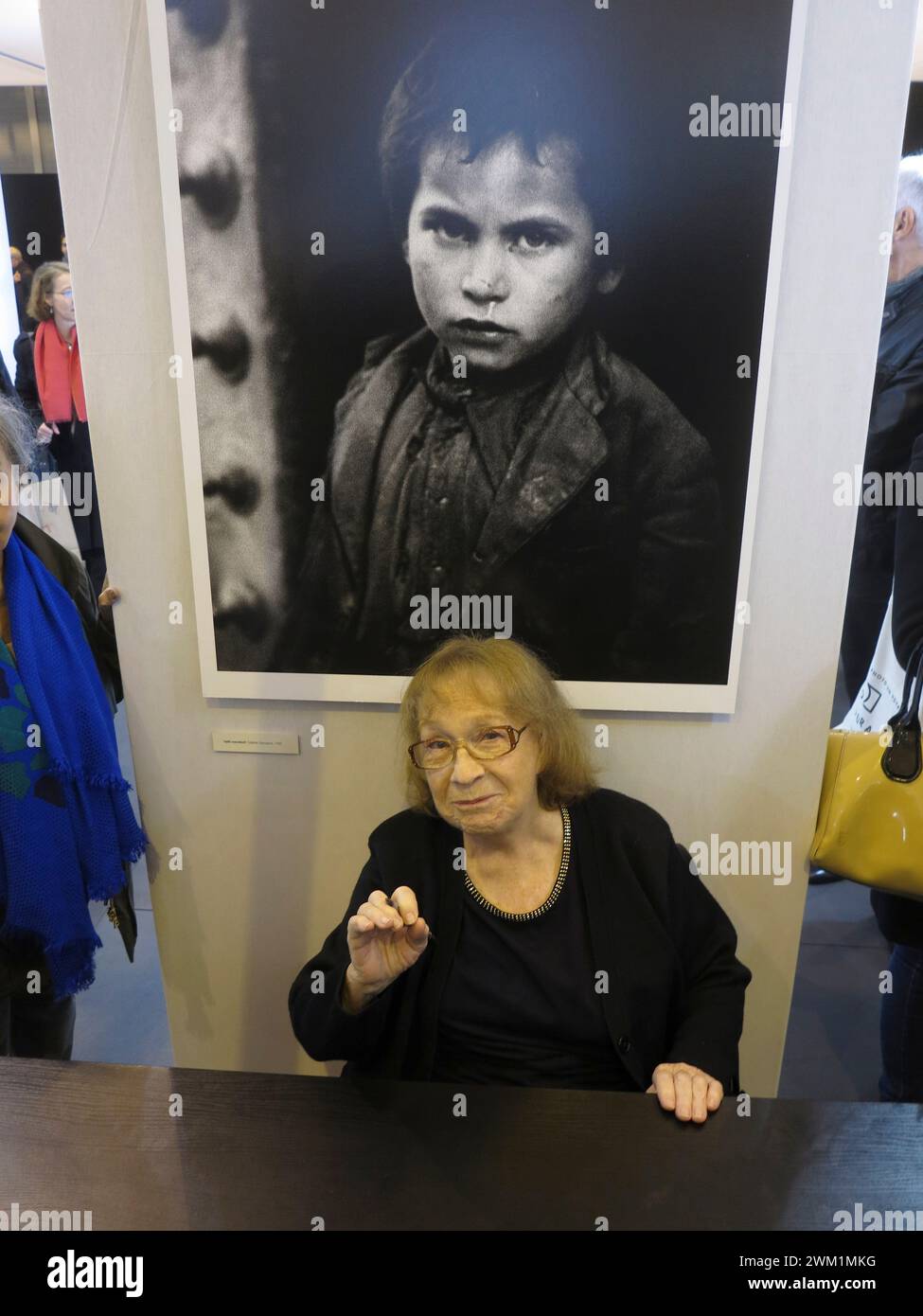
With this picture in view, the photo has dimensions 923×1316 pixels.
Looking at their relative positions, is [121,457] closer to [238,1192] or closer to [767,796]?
[238,1192]

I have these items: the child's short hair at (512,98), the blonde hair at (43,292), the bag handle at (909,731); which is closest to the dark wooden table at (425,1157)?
the bag handle at (909,731)

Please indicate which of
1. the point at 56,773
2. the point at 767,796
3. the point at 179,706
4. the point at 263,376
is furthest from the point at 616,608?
the point at 56,773

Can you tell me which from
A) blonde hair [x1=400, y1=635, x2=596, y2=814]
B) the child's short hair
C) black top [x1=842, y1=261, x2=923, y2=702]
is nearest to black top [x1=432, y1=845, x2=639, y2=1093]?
blonde hair [x1=400, y1=635, x2=596, y2=814]

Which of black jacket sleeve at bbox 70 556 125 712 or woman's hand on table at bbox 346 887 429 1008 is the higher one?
black jacket sleeve at bbox 70 556 125 712

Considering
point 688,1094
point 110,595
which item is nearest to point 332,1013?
point 688,1094

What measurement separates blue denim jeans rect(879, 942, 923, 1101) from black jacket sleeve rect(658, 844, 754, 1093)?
736mm

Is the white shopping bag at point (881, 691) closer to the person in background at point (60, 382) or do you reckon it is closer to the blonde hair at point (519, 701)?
the blonde hair at point (519, 701)

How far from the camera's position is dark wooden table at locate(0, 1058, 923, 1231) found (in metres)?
1.22

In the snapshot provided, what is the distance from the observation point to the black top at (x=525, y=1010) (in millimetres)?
1637

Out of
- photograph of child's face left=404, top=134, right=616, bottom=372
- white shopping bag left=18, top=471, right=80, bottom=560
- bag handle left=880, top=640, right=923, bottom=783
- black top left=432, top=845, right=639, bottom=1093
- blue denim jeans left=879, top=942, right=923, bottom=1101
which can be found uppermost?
photograph of child's face left=404, top=134, right=616, bottom=372

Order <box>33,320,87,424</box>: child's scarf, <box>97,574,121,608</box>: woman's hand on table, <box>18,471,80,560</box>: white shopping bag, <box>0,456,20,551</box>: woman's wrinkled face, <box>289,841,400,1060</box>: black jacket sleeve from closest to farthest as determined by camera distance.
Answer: <box>289,841,400,1060</box>: black jacket sleeve, <box>0,456,20,551</box>: woman's wrinkled face, <box>97,574,121,608</box>: woman's hand on table, <box>18,471,80,560</box>: white shopping bag, <box>33,320,87,424</box>: child's scarf

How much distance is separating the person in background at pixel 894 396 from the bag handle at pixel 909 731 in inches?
22.2

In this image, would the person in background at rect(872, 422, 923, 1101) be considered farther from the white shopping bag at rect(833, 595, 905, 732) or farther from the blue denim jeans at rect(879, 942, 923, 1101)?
the white shopping bag at rect(833, 595, 905, 732)

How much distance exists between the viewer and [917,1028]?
7.30 ft
